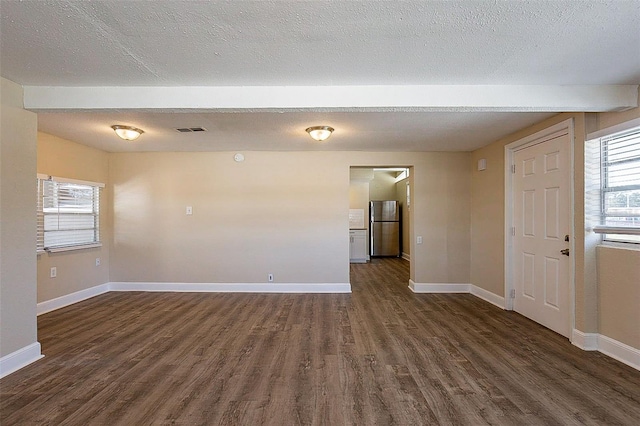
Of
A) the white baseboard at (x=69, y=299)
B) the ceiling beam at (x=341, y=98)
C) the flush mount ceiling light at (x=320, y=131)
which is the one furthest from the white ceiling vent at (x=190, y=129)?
the white baseboard at (x=69, y=299)

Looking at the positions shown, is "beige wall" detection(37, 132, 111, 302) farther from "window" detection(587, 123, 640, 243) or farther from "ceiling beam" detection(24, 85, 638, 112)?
"window" detection(587, 123, 640, 243)

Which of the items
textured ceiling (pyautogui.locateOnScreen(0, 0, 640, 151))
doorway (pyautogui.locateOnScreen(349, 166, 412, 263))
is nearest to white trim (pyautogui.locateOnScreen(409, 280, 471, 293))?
doorway (pyautogui.locateOnScreen(349, 166, 412, 263))

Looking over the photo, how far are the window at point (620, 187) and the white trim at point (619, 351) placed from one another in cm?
89

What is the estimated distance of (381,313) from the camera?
417 centimetres

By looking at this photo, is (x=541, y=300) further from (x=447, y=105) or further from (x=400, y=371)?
(x=447, y=105)

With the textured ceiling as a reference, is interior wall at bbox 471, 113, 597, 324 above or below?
below

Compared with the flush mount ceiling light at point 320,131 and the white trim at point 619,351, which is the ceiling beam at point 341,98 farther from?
the white trim at point 619,351

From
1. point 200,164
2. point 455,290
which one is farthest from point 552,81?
point 200,164

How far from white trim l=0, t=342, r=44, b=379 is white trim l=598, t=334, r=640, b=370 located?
5.03 meters

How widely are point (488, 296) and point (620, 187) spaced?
2403mm

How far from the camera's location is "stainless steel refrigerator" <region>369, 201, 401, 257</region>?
9555 millimetres

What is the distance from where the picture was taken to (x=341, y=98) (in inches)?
104

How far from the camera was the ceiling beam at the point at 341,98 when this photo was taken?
2.64 m

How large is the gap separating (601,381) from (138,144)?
19.1 feet
